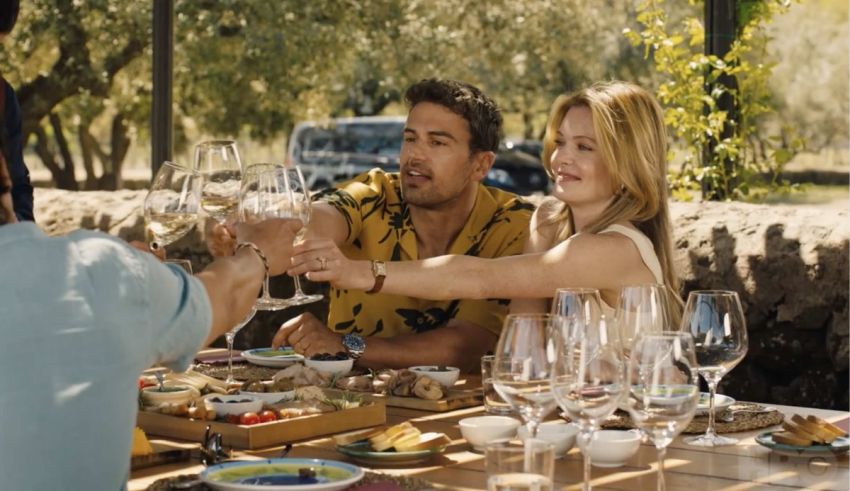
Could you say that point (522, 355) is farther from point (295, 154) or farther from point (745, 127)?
point (295, 154)

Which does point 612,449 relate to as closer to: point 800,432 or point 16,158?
point 800,432

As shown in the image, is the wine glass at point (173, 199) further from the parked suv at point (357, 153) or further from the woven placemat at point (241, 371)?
the parked suv at point (357, 153)

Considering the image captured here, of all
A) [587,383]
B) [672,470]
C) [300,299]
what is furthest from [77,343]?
[300,299]

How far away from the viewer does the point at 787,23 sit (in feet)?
55.0

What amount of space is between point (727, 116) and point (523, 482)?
381 centimetres

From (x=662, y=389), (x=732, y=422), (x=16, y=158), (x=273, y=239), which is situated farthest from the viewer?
(x=16, y=158)

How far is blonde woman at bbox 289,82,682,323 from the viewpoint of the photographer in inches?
125

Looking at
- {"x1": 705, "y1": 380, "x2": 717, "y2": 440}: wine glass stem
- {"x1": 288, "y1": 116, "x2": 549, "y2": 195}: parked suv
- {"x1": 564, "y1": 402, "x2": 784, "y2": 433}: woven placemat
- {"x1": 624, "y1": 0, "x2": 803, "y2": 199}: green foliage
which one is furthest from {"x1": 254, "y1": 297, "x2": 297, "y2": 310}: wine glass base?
{"x1": 288, "y1": 116, "x2": 549, "y2": 195}: parked suv

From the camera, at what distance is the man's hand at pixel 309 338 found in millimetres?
3307

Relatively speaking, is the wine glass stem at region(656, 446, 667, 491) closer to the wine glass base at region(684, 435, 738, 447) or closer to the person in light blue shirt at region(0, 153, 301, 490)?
the wine glass base at region(684, 435, 738, 447)

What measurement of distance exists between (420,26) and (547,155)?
920 centimetres

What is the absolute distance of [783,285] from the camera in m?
4.05

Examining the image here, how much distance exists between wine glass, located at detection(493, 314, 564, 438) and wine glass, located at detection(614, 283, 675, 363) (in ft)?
1.54

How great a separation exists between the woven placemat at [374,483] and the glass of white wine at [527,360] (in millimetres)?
201
